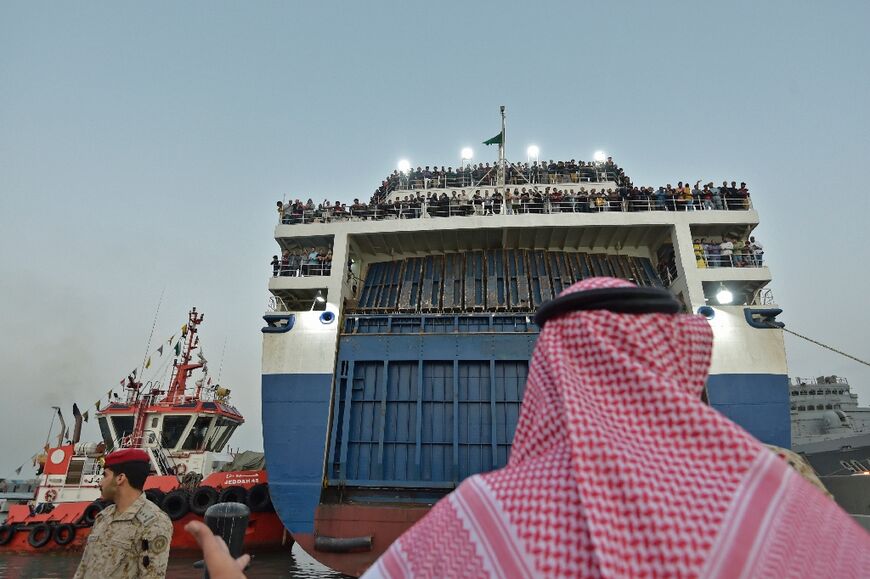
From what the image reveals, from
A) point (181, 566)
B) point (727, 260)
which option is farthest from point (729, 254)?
point (181, 566)

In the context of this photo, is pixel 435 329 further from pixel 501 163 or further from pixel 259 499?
pixel 501 163

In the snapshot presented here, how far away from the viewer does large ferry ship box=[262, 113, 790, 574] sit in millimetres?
9070

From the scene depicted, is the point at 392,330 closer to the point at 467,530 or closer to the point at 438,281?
the point at 438,281

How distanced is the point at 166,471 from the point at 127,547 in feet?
52.0

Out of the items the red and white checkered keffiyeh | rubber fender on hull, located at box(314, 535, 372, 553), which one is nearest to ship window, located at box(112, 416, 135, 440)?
rubber fender on hull, located at box(314, 535, 372, 553)

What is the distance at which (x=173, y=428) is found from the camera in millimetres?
17578

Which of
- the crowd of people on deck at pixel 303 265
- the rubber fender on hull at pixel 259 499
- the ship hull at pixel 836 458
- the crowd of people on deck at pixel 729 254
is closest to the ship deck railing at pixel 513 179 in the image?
the crowd of people on deck at pixel 303 265

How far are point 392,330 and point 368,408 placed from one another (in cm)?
176

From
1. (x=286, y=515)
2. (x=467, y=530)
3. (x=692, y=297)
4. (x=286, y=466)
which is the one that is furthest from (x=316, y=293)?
(x=467, y=530)

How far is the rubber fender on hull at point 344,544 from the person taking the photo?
855 cm

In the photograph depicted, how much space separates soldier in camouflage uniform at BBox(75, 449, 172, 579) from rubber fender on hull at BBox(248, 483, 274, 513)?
11.0 m

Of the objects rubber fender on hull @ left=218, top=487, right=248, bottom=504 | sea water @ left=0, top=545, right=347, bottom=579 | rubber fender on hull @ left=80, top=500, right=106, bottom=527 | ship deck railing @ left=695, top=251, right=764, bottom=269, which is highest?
ship deck railing @ left=695, top=251, right=764, bottom=269

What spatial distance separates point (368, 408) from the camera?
9875 millimetres

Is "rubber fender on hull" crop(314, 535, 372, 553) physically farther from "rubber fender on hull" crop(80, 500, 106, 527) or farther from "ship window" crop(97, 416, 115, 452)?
"ship window" crop(97, 416, 115, 452)
